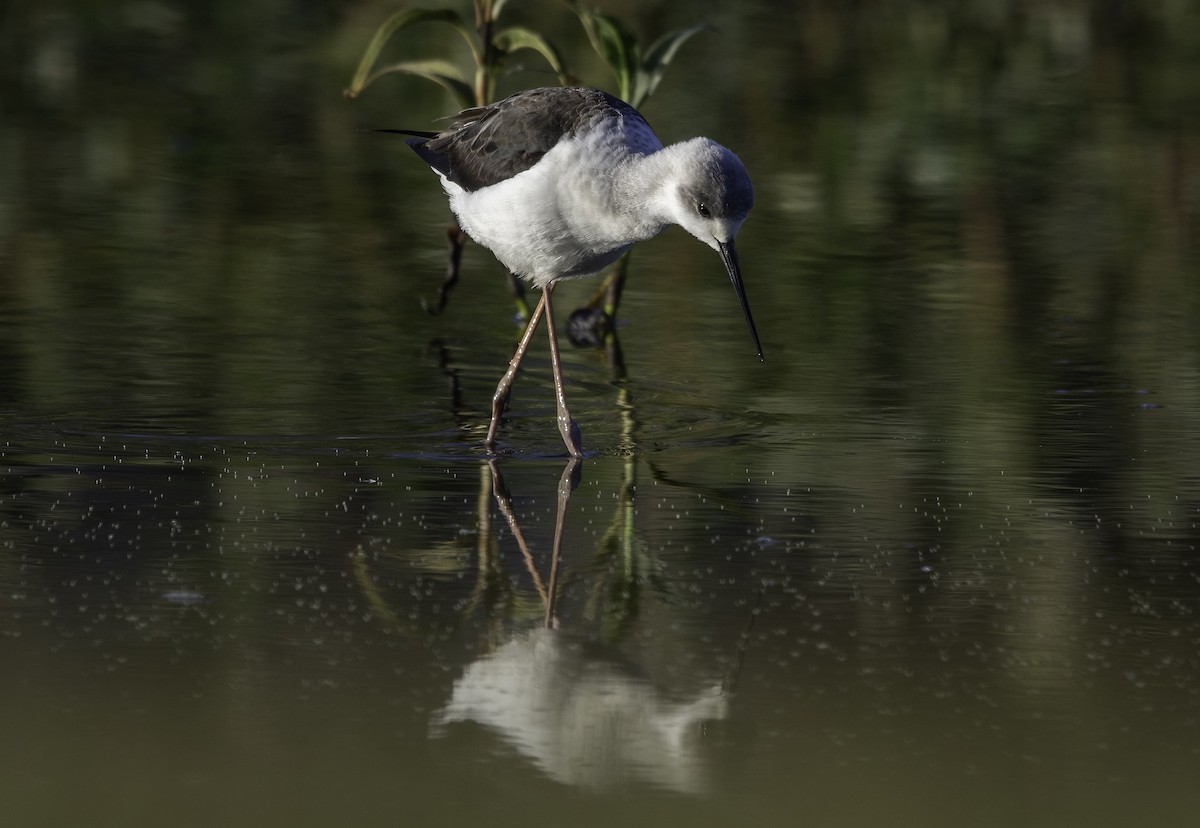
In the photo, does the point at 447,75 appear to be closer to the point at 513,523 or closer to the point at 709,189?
the point at 709,189

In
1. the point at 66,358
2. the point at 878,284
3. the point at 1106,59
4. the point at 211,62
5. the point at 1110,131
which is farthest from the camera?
the point at 1106,59

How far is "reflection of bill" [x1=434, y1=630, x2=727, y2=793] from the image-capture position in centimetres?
416

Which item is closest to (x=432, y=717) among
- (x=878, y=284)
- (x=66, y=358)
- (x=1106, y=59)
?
(x=66, y=358)

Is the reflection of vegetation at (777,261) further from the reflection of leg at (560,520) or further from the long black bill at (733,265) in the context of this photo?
the long black bill at (733,265)

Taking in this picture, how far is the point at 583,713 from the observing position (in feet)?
14.6

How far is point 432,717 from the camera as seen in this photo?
173 inches

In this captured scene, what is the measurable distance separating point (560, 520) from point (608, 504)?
235 millimetres

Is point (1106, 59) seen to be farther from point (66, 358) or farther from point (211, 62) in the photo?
point (66, 358)

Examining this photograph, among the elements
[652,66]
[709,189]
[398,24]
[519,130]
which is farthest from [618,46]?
[709,189]

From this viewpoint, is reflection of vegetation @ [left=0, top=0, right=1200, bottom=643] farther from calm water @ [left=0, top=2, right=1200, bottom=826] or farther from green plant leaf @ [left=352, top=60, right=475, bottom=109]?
green plant leaf @ [left=352, top=60, right=475, bottom=109]

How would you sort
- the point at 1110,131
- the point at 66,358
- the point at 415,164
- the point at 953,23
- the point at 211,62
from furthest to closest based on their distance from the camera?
the point at 953,23, the point at 211,62, the point at 1110,131, the point at 415,164, the point at 66,358

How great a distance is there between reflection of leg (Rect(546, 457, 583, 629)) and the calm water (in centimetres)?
2

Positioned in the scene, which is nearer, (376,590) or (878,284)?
(376,590)

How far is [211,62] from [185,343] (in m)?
8.59
